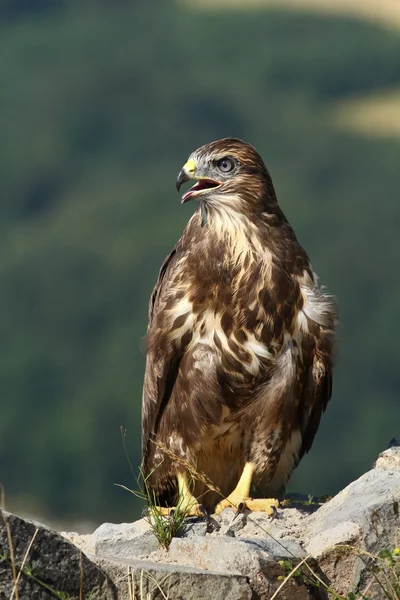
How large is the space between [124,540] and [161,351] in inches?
46.2

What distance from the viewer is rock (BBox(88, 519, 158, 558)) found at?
4.70 m

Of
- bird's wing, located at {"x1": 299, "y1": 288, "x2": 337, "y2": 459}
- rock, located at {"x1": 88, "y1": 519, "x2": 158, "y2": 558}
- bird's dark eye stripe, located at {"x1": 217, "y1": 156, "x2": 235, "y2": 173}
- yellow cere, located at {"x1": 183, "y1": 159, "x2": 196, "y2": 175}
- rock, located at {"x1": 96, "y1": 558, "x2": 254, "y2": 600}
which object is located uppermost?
bird's dark eye stripe, located at {"x1": 217, "y1": 156, "x2": 235, "y2": 173}

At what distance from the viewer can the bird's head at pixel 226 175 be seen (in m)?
5.46

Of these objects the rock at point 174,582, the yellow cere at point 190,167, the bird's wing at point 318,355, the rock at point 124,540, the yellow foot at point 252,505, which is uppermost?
the yellow cere at point 190,167

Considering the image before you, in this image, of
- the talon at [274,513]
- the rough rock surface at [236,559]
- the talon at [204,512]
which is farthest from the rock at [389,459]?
the talon at [204,512]

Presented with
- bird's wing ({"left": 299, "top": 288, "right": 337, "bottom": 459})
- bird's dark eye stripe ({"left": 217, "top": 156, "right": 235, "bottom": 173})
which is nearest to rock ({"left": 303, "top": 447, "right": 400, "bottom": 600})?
bird's wing ({"left": 299, "top": 288, "right": 337, "bottom": 459})

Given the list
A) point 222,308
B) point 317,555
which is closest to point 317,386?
point 222,308

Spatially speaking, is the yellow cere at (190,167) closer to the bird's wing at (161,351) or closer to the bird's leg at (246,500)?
the bird's wing at (161,351)

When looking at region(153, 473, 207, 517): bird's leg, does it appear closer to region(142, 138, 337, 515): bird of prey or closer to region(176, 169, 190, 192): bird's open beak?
region(142, 138, 337, 515): bird of prey

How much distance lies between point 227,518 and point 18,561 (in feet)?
5.97

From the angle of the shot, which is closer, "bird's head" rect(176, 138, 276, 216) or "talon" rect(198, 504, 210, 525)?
"talon" rect(198, 504, 210, 525)

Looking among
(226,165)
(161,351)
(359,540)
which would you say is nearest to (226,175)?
(226,165)

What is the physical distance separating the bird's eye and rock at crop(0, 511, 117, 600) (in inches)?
91.7

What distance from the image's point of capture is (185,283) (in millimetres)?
5578
